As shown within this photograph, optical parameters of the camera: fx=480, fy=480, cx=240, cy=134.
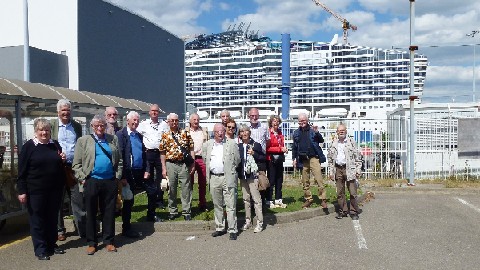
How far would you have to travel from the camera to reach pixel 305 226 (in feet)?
26.6

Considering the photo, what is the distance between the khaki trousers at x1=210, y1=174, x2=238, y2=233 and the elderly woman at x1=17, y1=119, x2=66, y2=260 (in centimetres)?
224

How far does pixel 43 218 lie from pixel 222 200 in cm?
258

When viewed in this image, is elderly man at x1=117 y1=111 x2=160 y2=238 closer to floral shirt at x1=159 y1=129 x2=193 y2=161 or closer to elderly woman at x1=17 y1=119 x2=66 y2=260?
floral shirt at x1=159 y1=129 x2=193 y2=161

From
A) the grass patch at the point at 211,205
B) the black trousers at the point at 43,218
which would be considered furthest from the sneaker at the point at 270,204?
the black trousers at the point at 43,218

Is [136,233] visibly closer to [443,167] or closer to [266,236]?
[266,236]

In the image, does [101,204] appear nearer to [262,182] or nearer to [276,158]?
[262,182]

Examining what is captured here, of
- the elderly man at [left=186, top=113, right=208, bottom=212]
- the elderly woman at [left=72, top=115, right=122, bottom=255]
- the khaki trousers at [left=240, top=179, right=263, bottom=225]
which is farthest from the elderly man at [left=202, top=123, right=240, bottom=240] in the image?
the elderly woman at [left=72, top=115, right=122, bottom=255]

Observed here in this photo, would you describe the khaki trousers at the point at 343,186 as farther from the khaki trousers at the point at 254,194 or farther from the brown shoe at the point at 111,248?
the brown shoe at the point at 111,248

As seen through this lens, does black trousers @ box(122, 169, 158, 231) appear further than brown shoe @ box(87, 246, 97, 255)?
Yes

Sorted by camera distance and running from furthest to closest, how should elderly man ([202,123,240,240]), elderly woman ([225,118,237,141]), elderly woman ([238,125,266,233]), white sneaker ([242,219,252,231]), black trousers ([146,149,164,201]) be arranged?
black trousers ([146,149,164,201])
white sneaker ([242,219,252,231])
elderly woman ([238,125,266,233])
elderly woman ([225,118,237,141])
elderly man ([202,123,240,240])

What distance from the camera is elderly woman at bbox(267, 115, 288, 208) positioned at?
8914 millimetres

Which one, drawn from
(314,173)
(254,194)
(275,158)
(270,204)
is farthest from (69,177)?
(314,173)

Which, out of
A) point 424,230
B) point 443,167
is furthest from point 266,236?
point 443,167

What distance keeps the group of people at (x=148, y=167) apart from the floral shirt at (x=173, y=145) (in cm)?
2
